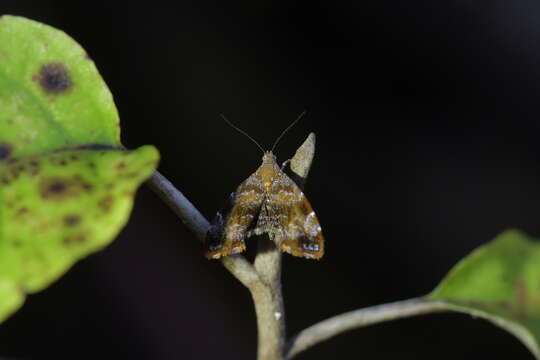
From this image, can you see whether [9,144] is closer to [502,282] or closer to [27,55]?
[27,55]

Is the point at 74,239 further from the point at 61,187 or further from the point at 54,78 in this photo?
the point at 54,78

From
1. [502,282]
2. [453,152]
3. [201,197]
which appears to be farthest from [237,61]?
[502,282]

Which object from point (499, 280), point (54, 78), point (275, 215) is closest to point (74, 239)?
point (54, 78)

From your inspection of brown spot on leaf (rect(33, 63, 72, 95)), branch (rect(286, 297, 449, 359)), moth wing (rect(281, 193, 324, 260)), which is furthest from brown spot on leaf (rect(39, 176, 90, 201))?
moth wing (rect(281, 193, 324, 260))

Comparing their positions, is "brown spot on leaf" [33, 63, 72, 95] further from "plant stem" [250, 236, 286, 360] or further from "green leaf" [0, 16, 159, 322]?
"plant stem" [250, 236, 286, 360]

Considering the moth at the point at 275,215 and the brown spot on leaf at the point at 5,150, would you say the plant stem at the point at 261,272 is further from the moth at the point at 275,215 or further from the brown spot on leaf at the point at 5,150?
the moth at the point at 275,215

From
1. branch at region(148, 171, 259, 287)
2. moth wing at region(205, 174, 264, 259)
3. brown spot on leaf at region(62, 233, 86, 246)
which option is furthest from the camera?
moth wing at region(205, 174, 264, 259)

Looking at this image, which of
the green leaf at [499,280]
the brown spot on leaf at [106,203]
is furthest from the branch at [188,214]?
the green leaf at [499,280]

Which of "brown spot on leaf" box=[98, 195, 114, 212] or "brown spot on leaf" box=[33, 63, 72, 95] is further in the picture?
"brown spot on leaf" box=[33, 63, 72, 95]
